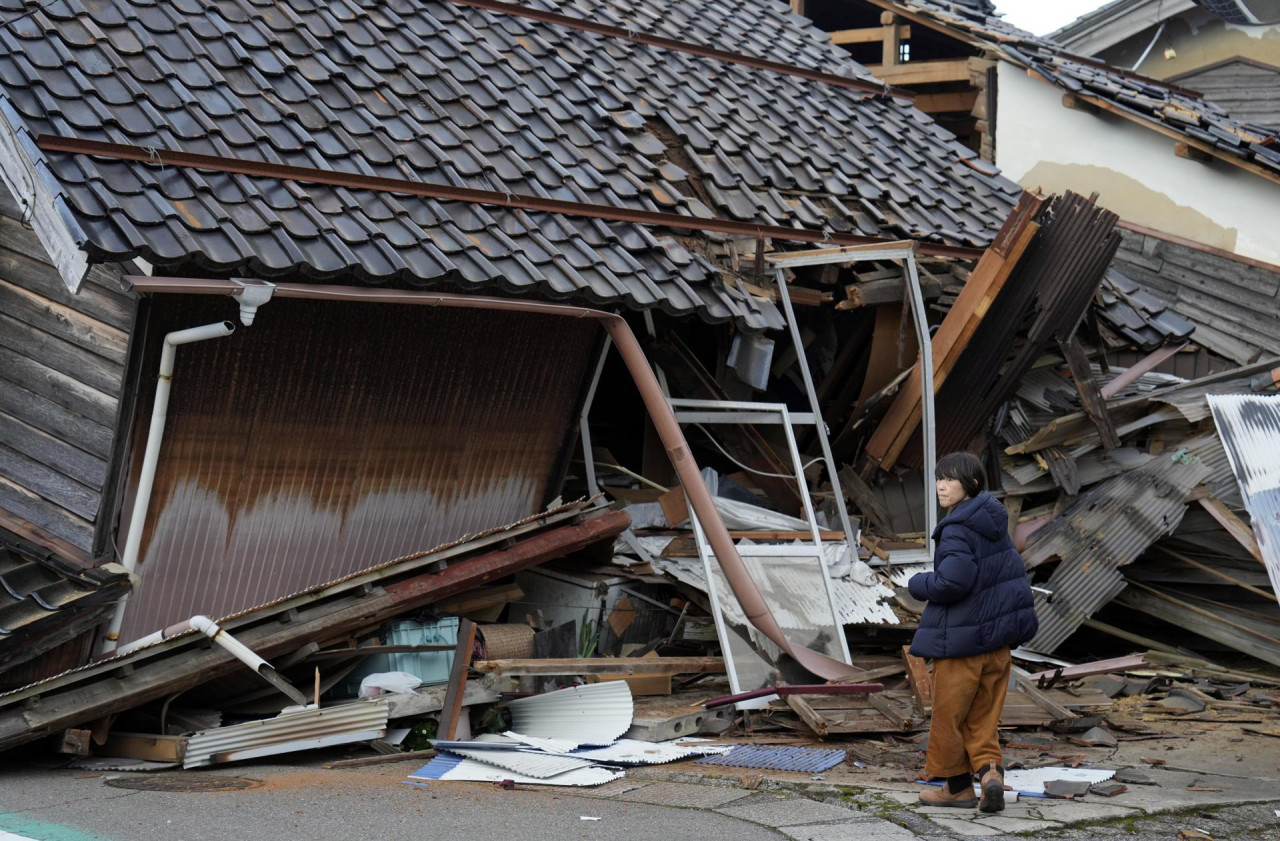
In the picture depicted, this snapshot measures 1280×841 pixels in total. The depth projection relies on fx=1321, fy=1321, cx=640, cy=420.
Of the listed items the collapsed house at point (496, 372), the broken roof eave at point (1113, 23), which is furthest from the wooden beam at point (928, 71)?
the collapsed house at point (496, 372)

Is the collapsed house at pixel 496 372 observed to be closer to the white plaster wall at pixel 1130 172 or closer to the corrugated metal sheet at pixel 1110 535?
the corrugated metal sheet at pixel 1110 535

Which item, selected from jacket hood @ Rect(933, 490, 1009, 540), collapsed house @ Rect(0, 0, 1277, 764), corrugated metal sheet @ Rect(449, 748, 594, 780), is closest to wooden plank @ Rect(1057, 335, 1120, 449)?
collapsed house @ Rect(0, 0, 1277, 764)

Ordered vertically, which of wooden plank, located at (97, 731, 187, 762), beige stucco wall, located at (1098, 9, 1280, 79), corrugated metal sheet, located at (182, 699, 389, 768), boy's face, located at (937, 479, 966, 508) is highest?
beige stucco wall, located at (1098, 9, 1280, 79)

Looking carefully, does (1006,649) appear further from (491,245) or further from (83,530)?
(83,530)

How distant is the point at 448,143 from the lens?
8742 mm

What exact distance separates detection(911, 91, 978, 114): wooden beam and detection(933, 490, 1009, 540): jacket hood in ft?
38.4

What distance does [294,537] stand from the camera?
26.7 ft

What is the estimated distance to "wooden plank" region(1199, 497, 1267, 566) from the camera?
30.7ft

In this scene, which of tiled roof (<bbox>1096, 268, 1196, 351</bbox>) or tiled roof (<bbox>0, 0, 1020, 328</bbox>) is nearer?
tiled roof (<bbox>0, 0, 1020, 328</bbox>)

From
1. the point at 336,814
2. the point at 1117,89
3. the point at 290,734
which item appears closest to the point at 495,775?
the point at 336,814

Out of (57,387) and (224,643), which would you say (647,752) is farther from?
(57,387)

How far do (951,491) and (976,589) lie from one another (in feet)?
1.47

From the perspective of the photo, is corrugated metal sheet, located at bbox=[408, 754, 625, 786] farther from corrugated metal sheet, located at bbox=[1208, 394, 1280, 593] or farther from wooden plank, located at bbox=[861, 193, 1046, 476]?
wooden plank, located at bbox=[861, 193, 1046, 476]

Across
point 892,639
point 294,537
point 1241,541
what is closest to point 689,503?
point 892,639
